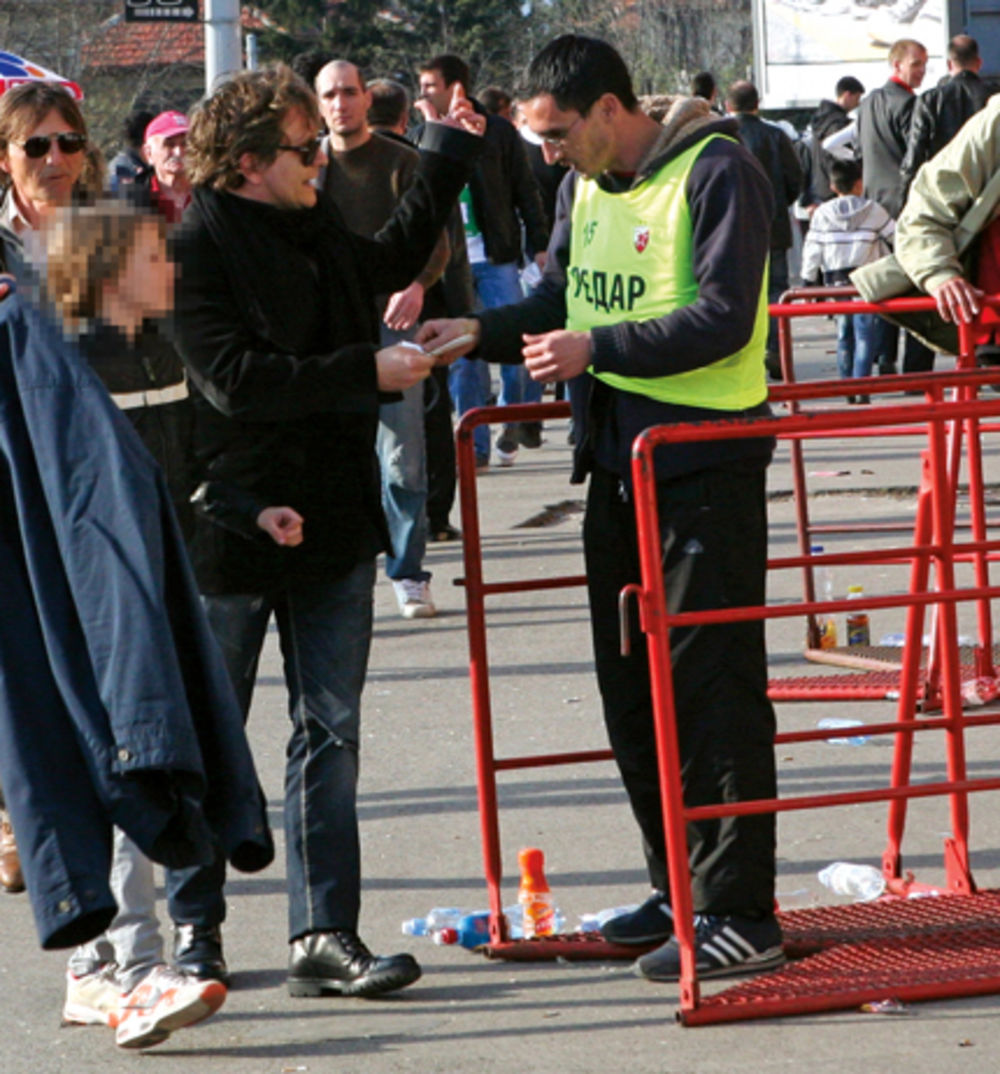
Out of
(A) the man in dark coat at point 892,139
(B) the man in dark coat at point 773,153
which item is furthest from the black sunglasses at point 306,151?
(B) the man in dark coat at point 773,153

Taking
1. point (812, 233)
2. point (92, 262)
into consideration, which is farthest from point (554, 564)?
point (812, 233)

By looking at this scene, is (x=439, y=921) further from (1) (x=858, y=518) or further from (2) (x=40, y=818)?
(1) (x=858, y=518)

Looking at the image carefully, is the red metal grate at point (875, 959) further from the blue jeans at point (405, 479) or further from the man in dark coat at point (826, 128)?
the man in dark coat at point (826, 128)

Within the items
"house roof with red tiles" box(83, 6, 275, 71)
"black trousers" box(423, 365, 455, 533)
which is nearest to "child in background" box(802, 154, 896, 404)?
"black trousers" box(423, 365, 455, 533)

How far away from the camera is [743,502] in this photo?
454 centimetres

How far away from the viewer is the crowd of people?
382 centimetres

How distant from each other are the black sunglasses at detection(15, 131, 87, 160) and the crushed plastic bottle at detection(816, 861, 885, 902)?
253 centimetres

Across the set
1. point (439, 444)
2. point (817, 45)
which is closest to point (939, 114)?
point (439, 444)

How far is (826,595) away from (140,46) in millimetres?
39294

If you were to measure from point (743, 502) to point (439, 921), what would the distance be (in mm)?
1241

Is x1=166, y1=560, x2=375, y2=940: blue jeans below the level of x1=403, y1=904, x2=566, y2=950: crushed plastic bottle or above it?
above

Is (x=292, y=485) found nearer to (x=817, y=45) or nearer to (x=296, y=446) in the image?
(x=296, y=446)

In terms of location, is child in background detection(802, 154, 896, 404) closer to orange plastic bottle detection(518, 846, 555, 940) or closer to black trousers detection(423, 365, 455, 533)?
black trousers detection(423, 365, 455, 533)

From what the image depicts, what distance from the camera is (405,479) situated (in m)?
8.45
